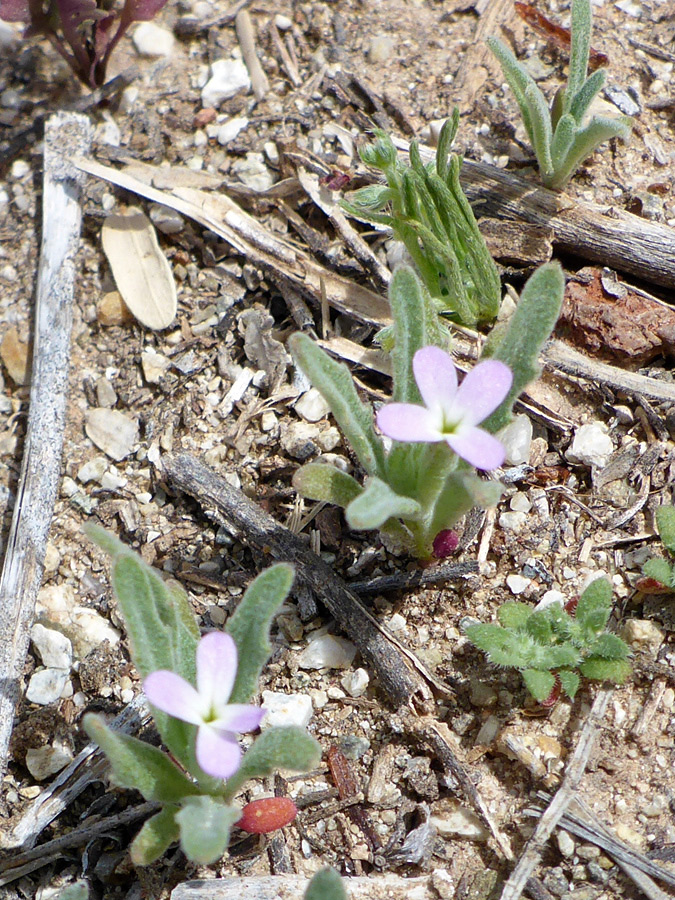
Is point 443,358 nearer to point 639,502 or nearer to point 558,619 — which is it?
point 558,619

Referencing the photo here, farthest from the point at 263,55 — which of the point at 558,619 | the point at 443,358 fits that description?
the point at 558,619

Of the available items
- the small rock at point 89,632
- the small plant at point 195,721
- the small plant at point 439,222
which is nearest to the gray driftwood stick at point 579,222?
the small plant at point 439,222

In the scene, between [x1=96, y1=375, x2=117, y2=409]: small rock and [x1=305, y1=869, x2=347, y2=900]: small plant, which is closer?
[x1=305, y1=869, x2=347, y2=900]: small plant

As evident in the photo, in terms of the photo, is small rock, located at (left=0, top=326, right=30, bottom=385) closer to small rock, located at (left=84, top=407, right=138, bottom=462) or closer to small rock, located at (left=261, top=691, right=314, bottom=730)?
small rock, located at (left=84, top=407, right=138, bottom=462)

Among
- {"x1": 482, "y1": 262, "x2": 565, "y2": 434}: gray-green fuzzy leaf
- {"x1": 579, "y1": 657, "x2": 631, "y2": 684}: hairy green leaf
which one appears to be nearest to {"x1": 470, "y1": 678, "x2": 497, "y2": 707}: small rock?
{"x1": 579, "y1": 657, "x2": 631, "y2": 684}: hairy green leaf

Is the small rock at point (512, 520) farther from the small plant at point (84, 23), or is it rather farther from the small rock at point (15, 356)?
the small plant at point (84, 23)

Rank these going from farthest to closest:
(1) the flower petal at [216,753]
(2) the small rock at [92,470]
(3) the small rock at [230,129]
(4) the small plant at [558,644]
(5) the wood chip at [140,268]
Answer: (3) the small rock at [230,129]
(5) the wood chip at [140,268]
(2) the small rock at [92,470]
(4) the small plant at [558,644]
(1) the flower petal at [216,753]
